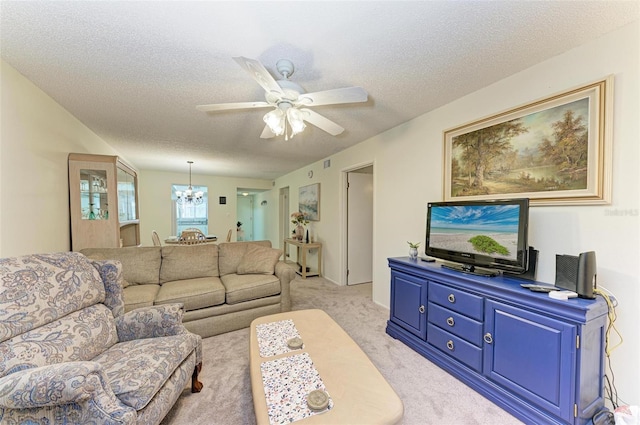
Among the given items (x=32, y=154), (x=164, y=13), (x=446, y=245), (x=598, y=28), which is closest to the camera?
(x=164, y=13)

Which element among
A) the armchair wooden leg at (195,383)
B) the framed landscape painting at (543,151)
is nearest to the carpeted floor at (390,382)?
the armchair wooden leg at (195,383)

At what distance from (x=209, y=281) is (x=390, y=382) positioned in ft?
6.80

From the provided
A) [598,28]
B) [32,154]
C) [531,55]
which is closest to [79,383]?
[32,154]

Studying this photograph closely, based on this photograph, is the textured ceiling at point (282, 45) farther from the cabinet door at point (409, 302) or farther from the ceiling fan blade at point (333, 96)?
the cabinet door at point (409, 302)

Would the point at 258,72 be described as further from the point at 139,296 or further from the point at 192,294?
the point at 139,296

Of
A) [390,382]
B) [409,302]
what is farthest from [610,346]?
[390,382]

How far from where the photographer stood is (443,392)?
1700 millimetres

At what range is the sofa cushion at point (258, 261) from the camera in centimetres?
297

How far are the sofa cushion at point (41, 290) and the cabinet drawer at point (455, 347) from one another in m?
2.57

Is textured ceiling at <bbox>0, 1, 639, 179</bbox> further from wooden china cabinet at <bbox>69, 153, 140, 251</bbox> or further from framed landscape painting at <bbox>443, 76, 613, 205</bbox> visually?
wooden china cabinet at <bbox>69, 153, 140, 251</bbox>

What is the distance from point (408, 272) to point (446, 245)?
0.44 metres

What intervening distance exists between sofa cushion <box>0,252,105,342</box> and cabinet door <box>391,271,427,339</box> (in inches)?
96.8

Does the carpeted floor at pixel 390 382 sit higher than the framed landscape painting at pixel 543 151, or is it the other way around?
the framed landscape painting at pixel 543 151

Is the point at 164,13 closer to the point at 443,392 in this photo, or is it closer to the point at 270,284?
the point at 270,284
